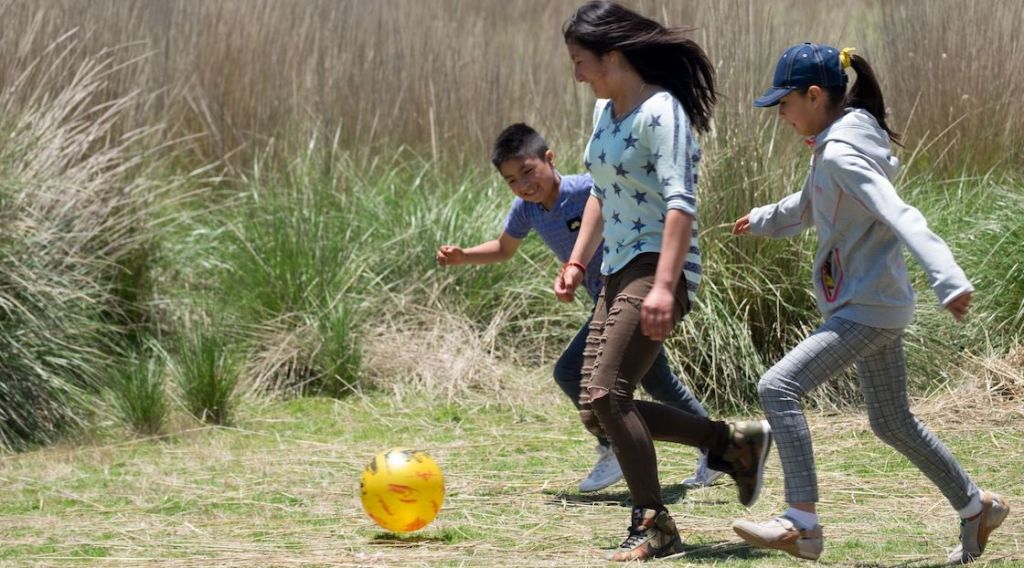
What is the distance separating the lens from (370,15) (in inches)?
420

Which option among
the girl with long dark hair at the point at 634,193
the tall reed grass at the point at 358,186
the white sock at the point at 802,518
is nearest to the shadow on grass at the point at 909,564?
the white sock at the point at 802,518

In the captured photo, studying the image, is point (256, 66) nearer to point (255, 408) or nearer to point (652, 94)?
point (255, 408)

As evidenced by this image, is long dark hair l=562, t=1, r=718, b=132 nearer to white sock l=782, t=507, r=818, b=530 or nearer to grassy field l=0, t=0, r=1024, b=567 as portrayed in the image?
white sock l=782, t=507, r=818, b=530

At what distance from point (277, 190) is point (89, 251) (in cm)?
133

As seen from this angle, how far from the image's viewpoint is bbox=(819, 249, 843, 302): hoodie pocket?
3.94m

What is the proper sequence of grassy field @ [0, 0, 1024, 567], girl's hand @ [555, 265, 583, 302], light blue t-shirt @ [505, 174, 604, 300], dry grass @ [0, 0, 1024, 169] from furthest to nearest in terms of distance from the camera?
dry grass @ [0, 0, 1024, 169], light blue t-shirt @ [505, 174, 604, 300], grassy field @ [0, 0, 1024, 567], girl's hand @ [555, 265, 583, 302]

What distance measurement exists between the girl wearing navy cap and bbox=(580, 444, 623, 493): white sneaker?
1.47 metres

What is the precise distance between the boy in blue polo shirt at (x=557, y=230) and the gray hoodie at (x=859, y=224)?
137 centimetres

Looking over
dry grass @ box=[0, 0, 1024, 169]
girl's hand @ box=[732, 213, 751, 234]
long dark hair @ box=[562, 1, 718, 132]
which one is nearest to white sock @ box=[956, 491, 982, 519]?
girl's hand @ box=[732, 213, 751, 234]

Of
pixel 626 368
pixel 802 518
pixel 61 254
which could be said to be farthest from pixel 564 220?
pixel 61 254

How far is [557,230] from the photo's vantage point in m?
5.39

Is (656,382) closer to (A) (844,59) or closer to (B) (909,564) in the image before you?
(B) (909,564)

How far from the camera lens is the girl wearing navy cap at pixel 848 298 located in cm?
385

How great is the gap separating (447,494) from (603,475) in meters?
0.63
